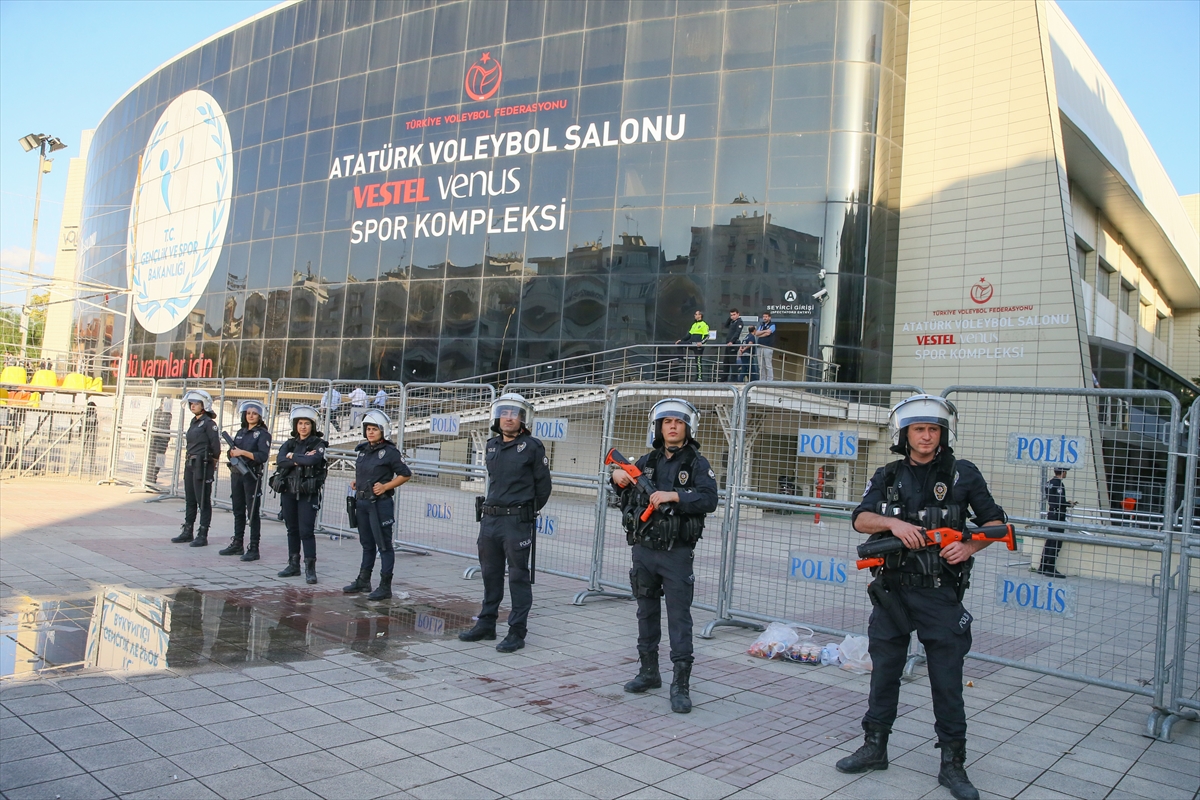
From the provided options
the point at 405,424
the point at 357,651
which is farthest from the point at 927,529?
the point at 405,424

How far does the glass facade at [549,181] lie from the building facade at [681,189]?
0.09 metres

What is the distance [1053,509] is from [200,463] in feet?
33.5

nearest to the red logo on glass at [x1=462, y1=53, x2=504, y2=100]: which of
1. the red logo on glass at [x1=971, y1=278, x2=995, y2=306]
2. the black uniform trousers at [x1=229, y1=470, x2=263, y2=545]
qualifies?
the red logo on glass at [x1=971, y1=278, x2=995, y2=306]

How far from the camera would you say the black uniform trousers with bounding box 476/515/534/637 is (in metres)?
6.98

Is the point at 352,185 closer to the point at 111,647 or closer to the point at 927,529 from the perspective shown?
the point at 111,647

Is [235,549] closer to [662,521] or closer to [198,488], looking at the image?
[198,488]

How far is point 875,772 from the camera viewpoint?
4.66 meters

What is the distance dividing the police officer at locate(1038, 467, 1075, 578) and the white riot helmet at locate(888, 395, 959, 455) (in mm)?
2311

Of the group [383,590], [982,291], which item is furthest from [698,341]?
[383,590]

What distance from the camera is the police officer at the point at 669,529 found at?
569 cm

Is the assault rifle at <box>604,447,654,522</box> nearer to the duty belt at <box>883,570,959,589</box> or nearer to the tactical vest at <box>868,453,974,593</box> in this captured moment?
the tactical vest at <box>868,453,974,593</box>

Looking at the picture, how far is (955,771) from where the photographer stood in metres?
4.43

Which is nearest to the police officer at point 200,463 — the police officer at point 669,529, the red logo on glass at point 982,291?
the police officer at point 669,529

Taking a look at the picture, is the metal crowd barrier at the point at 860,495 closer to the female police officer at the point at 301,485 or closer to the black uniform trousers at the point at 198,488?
the female police officer at the point at 301,485
